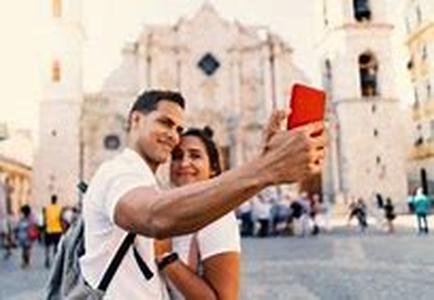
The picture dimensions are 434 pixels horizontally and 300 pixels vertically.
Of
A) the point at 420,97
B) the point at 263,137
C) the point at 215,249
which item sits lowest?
the point at 215,249

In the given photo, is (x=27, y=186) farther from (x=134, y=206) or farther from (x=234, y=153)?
(x=134, y=206)

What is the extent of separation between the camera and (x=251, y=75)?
112 ft

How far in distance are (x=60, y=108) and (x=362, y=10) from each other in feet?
51.3

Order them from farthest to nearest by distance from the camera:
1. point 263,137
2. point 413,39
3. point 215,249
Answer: point 413,39 → point 215,249 → point 263,137

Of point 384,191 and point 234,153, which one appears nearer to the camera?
point 384,191

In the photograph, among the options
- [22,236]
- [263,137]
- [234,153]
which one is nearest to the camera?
[263,137]

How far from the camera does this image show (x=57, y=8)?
31.8 metres

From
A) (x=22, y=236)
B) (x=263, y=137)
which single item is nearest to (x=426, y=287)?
(x=263, y=137)

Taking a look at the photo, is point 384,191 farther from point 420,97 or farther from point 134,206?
point 134,206

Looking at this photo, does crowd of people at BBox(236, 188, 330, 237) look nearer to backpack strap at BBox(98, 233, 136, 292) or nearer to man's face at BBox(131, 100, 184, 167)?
man's face at BBox(131, 100, 184, 167)

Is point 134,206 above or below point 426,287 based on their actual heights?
above

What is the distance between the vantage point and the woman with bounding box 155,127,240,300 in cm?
183

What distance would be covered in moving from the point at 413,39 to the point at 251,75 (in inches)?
344

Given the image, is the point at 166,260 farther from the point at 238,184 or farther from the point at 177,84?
the point at 177,84
